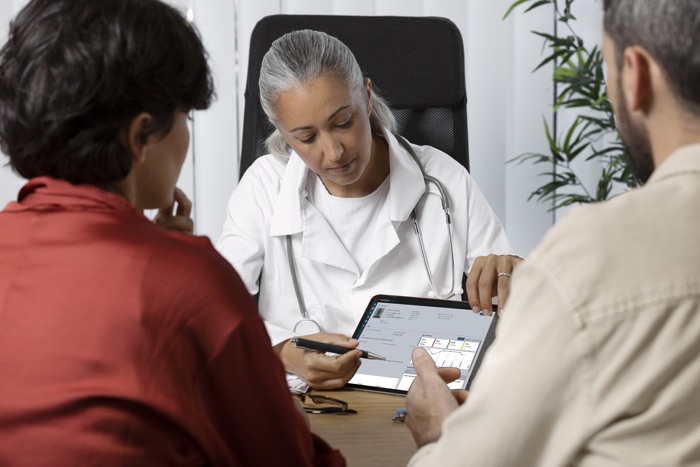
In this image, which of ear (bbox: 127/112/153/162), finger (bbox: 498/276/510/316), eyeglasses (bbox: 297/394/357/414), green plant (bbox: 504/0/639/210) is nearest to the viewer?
ear (bbox: 127/112/153/162)

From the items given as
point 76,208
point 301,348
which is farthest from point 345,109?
point 76,208

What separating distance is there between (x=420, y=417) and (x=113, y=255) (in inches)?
19.8

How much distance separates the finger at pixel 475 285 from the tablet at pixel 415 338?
18 mm

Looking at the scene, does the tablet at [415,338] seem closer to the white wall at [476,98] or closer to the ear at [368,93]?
the ear at [368,93]

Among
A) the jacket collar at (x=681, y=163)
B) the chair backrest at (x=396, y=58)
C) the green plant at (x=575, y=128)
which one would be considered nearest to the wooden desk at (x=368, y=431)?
the jacket collar at (x=681, y=163)

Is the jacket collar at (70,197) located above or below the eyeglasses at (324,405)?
above

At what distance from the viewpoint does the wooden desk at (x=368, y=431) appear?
4.36ft

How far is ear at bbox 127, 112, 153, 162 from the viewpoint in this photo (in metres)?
1.04

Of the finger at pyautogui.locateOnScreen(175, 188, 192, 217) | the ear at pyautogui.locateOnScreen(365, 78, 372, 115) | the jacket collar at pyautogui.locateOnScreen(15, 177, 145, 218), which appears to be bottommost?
the finger at pyautogui.locateOnScreen(175, 188, 192, 217)

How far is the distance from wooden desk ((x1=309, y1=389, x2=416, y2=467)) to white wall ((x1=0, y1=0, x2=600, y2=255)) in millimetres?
1804

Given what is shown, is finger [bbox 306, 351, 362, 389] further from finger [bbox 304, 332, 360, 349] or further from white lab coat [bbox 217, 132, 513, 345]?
white lab coat [bbox 217, 132, 513, 345]

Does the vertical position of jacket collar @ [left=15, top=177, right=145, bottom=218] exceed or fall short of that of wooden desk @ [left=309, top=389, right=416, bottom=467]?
it exceeds it

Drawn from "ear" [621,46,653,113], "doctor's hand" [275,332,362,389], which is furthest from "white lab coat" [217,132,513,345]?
Answer: "ear" [621,46,653,113]

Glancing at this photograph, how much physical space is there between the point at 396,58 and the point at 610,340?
5.56 ft
